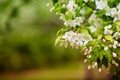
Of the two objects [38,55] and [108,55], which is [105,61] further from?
[38,55]

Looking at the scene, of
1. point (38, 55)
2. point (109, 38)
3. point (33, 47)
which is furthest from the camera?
point (38, 55)

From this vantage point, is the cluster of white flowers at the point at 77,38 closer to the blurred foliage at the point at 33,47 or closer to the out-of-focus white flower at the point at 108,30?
the out-of-focus white flower at the point at 108,30

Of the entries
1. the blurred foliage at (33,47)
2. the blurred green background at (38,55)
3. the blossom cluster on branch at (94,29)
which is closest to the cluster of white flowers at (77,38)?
the blossom cluster on branch at (94,29)

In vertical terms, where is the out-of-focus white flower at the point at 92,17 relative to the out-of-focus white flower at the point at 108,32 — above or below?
above

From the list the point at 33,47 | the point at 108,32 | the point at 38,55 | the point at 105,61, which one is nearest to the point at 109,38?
the point at 108,32

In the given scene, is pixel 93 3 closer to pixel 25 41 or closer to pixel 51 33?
pixel 51 33

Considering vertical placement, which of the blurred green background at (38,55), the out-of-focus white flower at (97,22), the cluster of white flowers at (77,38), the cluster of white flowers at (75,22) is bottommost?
the cluster of white flowers at (77,38)

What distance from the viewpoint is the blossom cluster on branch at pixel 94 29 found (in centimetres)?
200

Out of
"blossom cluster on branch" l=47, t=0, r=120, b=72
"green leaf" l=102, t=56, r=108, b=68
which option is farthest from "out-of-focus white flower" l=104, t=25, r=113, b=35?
"green leaf" l=102, t=56, r=108, b=68

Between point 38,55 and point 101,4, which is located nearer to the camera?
point 101,4

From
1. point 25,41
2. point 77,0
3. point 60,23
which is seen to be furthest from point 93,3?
point 25,41

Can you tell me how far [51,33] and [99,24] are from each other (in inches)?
132

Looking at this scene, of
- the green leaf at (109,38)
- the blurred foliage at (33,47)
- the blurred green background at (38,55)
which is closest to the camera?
the green leaf at (109,38)

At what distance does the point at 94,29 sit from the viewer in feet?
6.66
